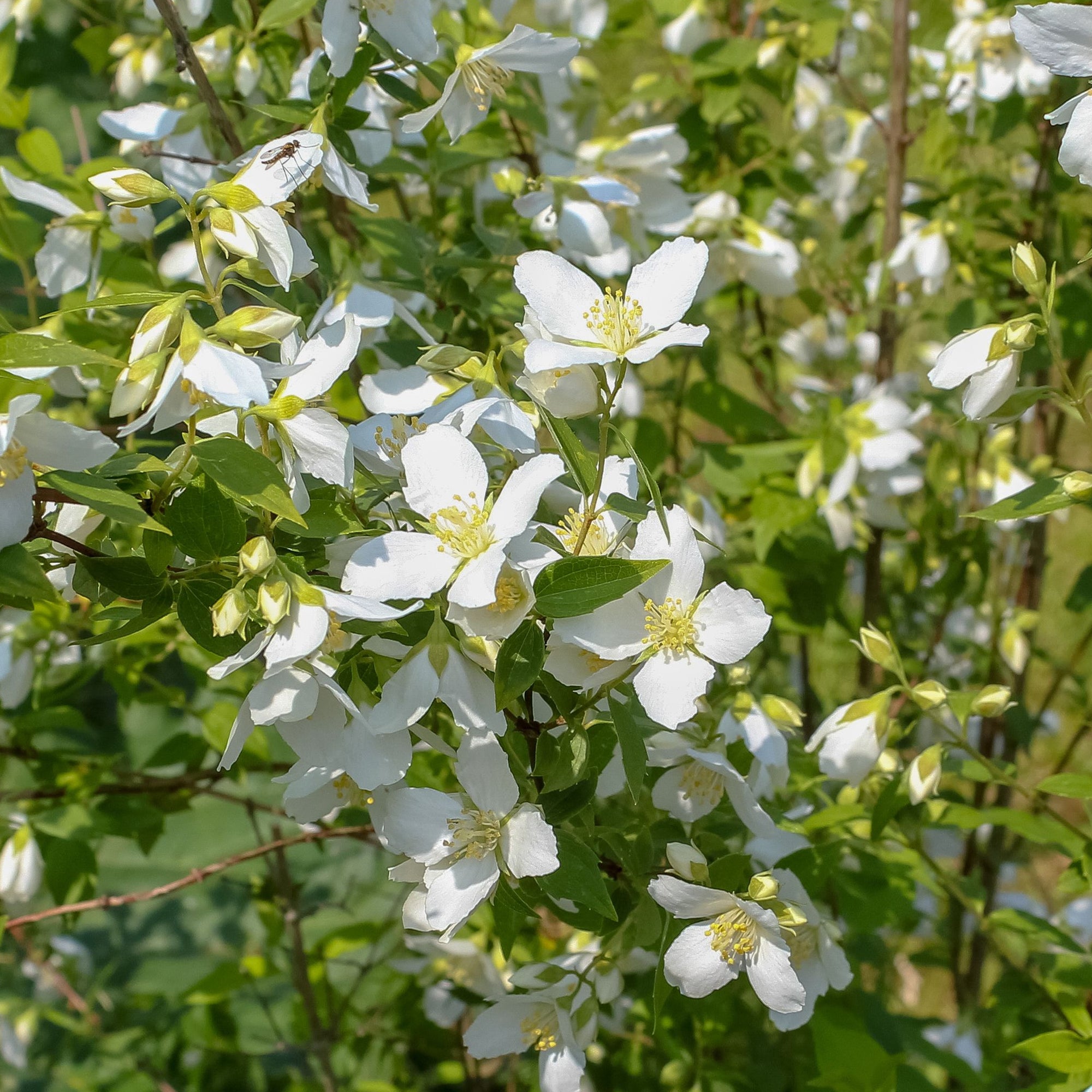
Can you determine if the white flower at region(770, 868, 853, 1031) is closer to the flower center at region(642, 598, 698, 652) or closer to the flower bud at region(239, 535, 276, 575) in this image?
the flower center at region(642, 598, 698, 652)

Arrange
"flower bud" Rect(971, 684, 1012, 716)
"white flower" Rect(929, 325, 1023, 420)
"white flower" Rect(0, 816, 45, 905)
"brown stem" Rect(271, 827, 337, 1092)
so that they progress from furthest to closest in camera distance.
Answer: "brown stem" Rect(271, 827, 337, 1092) → "white flower" Rect(0, 816, 45, 905) → "flower bud" Rect(971, 684, 1012, 716) → "white flower" Rect(929, 325, 1023, 420)

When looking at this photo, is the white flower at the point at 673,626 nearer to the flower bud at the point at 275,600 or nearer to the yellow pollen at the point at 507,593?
the yellow pollen at the point at 507,593

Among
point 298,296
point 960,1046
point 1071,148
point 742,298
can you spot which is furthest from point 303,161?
point 960,1046

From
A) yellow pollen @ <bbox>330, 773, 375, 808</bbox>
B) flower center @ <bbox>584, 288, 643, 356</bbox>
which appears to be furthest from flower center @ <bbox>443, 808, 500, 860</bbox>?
flower center @ <bbox>584, 288, 643, 356</bbox>

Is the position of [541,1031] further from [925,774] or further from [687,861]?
[925,774]

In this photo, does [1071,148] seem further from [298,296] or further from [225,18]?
[225,18]

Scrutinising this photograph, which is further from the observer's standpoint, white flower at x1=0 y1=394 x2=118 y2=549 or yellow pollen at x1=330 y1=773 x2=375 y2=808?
yellow pollen at x1=330 y1=773 x2=375 y2=808

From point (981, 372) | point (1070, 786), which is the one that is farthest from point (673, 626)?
point (1070, 786)
